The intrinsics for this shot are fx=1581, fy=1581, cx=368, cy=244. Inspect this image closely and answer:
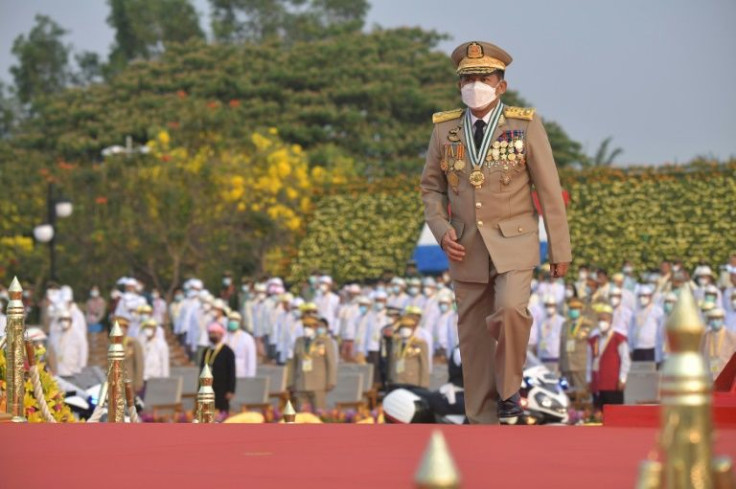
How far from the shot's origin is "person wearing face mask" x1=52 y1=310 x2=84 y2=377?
88.7ft

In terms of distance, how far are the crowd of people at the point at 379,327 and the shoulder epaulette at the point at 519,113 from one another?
28.0 feet

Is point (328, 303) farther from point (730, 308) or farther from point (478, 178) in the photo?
point (478, 178)

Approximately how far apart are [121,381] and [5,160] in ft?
149

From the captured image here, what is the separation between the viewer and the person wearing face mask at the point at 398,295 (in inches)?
1268

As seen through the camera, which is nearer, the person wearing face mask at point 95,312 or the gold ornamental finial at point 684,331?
the gold ornamental finial at point 684,331

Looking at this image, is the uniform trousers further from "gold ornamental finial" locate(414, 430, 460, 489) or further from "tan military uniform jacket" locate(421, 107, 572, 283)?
"gold ornamental finial" locate(414, 430, 460, 489)

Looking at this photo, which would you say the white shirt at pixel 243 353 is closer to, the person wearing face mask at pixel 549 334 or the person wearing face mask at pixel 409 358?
the person wearing face mask at pixel 409 358

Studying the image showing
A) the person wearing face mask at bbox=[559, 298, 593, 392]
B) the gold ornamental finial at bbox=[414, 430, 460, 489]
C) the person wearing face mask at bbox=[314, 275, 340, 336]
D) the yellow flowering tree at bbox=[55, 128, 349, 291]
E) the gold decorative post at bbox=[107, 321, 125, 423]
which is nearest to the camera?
the gold ornamental finial at bbox=[414, 430, 460, 489]

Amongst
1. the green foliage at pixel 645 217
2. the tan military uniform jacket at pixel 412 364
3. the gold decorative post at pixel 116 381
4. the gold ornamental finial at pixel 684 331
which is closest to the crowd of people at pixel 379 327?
the tan military uniform jacket at pixel 412 364

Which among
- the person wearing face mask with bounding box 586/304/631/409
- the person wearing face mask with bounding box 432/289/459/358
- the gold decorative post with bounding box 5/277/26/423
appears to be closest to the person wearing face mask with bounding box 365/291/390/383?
the person wearing face mask with bounding box 432/289/459/358

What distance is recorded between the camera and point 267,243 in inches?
1663

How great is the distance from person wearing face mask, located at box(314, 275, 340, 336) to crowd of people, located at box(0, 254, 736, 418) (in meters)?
0.04

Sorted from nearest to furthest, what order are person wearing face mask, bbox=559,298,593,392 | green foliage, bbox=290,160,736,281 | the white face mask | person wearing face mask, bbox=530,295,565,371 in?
the white face mask < person wearing face mask, bbox=559,298,593,392 < person wearing face mask, bbox=530,295,565,371 < green foliage, bbox=290,160,736,281

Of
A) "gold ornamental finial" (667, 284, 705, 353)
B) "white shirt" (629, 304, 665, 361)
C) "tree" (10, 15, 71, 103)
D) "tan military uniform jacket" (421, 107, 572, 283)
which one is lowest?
"gold ornamental finial" (667, 284, 705, 353)
